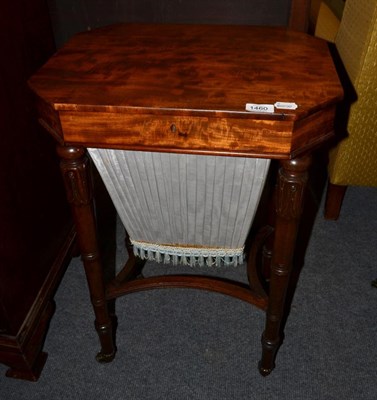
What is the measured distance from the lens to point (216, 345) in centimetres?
172

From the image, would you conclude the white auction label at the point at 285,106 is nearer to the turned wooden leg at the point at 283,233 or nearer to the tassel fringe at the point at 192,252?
the turned wooden leg at the point at 283,233

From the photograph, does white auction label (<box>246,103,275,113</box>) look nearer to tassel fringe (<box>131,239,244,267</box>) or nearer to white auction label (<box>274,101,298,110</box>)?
white auction label (<box>274,101,298,110</box>)

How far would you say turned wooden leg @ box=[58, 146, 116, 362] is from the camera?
1201 mm

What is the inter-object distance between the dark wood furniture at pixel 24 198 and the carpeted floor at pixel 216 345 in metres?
0.11

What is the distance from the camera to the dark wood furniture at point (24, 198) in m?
1.46

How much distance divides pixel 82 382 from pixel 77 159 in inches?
32.3

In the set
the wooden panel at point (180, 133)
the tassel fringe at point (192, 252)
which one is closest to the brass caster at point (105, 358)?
the tassel fringe at point (192, 252)

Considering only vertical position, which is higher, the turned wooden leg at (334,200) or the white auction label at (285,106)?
the white auction label at (285,106)

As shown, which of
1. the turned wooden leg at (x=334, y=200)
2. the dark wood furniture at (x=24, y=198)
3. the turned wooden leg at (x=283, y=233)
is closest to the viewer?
the turned wooden leg at (x=283, y=233)

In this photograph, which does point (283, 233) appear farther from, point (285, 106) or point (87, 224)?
point (87, 224)

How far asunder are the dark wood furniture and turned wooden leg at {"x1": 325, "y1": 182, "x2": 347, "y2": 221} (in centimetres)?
120

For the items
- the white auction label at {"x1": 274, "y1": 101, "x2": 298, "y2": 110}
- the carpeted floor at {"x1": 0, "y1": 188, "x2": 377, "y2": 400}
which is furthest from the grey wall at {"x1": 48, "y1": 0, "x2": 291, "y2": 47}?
the carpeted floor at {"x1": 0, "y1": 188, "x2": 377, "y2": 400}

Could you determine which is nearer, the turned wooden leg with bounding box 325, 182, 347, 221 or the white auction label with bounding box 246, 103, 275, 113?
the white auction label with bounding box 246, 103, 275, 113

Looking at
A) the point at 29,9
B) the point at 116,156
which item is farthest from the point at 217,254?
the point at 29,9
